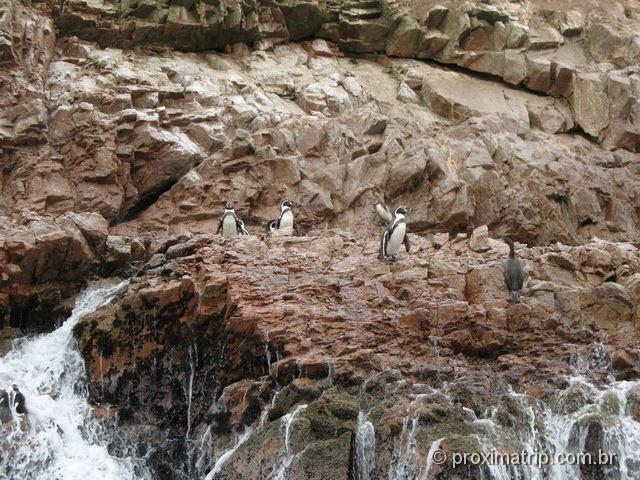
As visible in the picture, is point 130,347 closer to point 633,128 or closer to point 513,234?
point 513,234

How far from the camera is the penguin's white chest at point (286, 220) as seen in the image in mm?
22812

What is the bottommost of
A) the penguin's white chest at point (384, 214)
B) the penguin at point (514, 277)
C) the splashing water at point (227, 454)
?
the splashing water at point (227, 454)

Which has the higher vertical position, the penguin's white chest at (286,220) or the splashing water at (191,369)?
the penguin's white chest at (286,220)

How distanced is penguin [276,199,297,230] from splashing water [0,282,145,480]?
5.76 metres

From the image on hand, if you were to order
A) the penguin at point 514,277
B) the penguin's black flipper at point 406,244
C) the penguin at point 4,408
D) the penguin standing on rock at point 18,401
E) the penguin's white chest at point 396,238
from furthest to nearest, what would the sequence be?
the penguin's black flipper at point 406,244 → the penguin's white chest at point 396,238 → the penguin at point 514,277 → the penguin standing on rock at point 18,401 → the penguin at point 4,408

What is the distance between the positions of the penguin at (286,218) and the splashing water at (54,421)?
18.9 ft

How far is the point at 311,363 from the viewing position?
1459 cm

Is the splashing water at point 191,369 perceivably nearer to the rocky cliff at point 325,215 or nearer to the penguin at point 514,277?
the rocky cliff at point 325,215

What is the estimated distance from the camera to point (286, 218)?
22938mm

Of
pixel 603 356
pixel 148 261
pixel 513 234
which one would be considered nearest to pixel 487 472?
pixel 603 356

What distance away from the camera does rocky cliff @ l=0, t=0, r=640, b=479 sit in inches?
571

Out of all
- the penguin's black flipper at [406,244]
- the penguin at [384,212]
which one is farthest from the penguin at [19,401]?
the penguin at [384,212]

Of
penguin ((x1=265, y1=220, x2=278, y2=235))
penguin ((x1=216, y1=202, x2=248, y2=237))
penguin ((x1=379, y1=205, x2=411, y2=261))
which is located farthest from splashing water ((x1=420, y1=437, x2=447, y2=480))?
penguin ((x1=265, y1=220, x2=278, y2=235))

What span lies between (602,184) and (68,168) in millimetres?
14845
